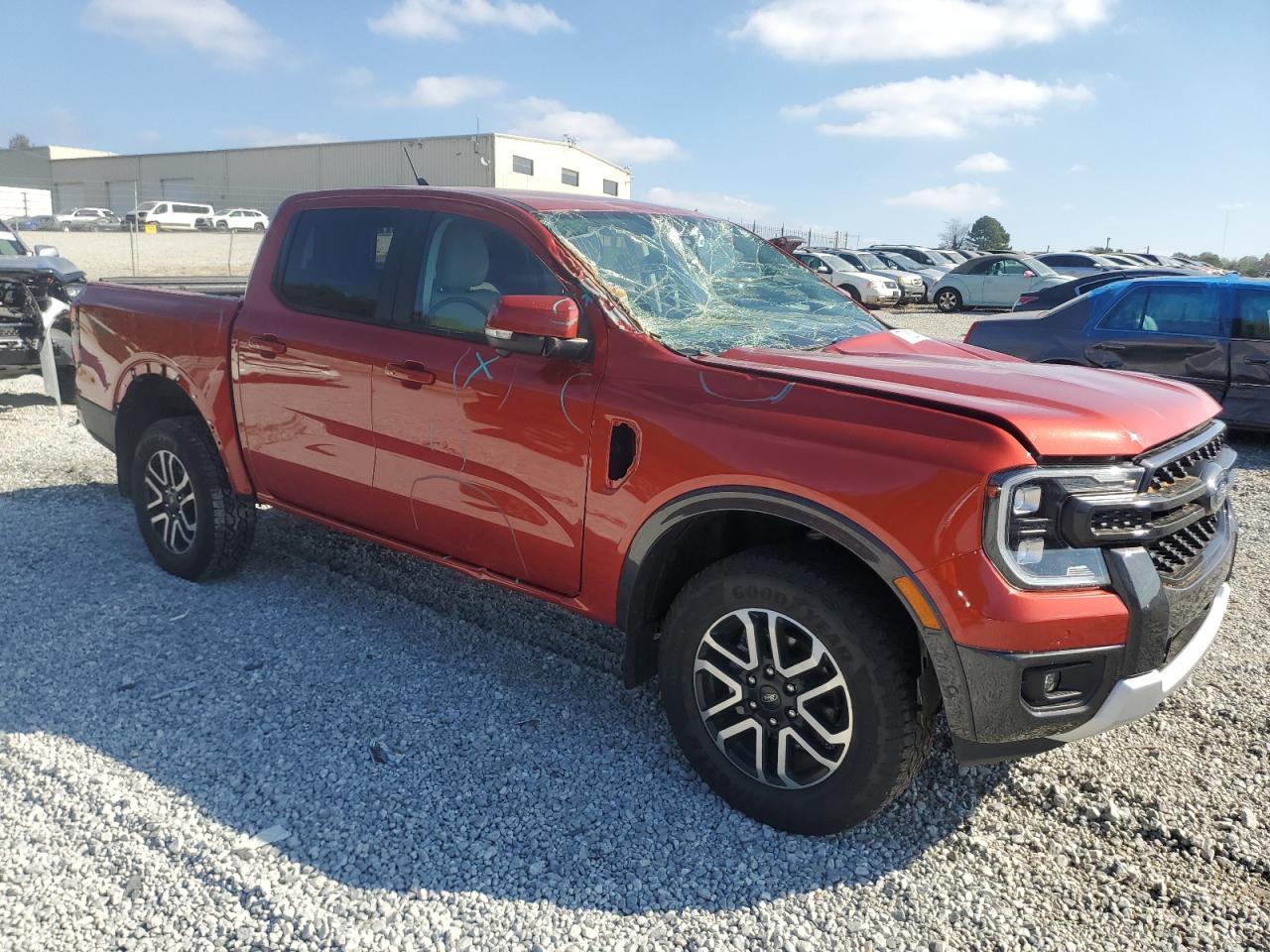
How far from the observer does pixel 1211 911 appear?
8.54ft

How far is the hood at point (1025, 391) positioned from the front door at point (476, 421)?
0.62 meters

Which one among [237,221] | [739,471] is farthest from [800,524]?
[237,221]

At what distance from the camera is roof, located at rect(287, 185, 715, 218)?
11.8 ft

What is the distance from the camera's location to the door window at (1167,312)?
830cm

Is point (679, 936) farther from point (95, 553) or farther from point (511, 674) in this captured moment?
point (95, 553)

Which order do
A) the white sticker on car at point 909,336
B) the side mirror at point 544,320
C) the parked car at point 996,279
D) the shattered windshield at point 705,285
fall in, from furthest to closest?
1. the parked car at point 996,279
2. the white sticker on car at point 909,336
3. the shattered windshield at point 705,285
4. the side mirror at point 544,320

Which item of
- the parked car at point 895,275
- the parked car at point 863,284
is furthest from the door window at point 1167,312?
the parked car at point 895,275

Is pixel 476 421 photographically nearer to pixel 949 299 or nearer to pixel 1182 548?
pixel 1182 548

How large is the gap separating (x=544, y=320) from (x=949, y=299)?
22616 millimetres

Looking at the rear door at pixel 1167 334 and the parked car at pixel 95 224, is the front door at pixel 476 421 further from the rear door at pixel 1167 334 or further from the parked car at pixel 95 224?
the parked car at pixel 95 224

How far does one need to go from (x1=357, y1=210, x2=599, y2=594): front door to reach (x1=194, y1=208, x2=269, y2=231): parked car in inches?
1792

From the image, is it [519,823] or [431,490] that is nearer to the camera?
[519,823]

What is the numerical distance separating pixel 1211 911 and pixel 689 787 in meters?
1.49

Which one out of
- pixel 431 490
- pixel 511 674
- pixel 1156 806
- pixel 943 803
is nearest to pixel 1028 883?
pixel 943 803
